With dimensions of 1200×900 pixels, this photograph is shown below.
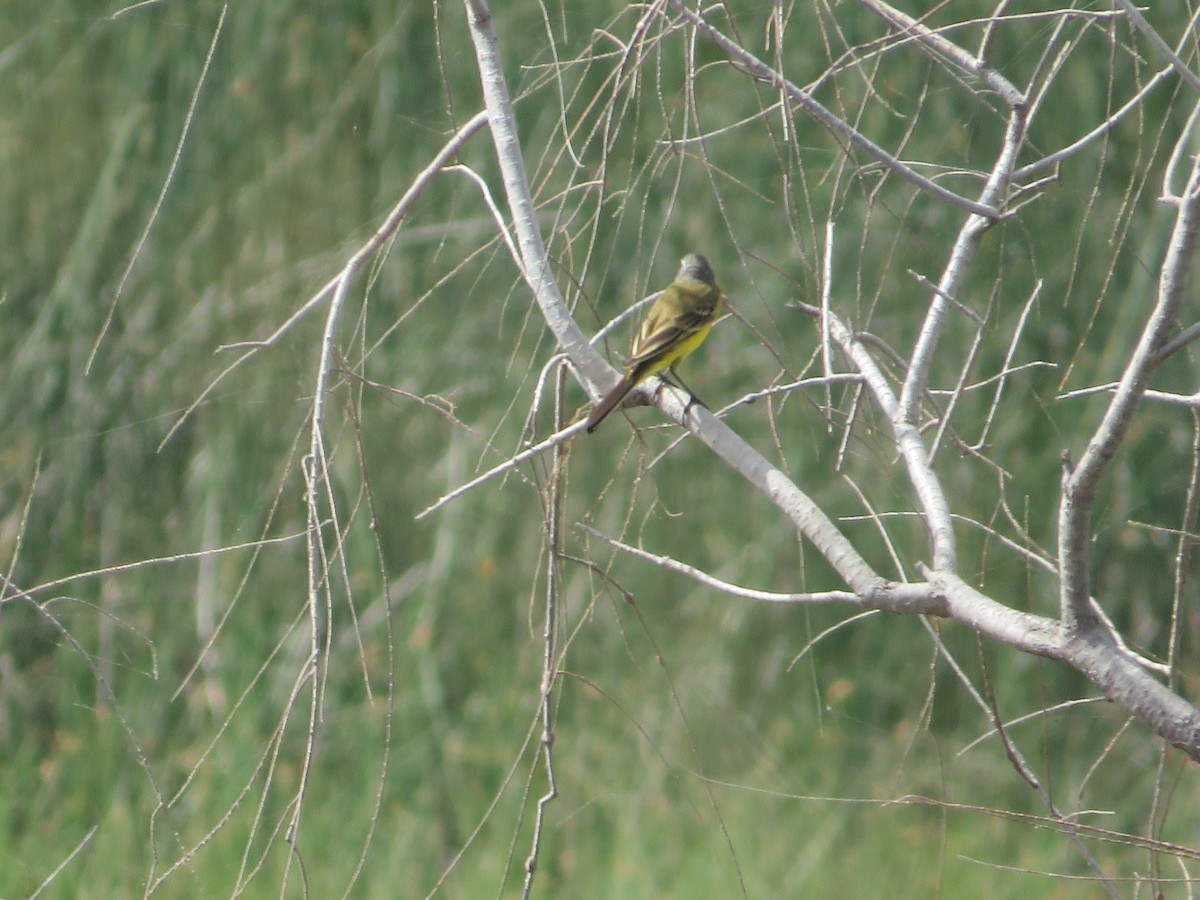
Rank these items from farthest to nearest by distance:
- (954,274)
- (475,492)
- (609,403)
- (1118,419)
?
(475,492), (609,403), (954,274), (1118,419)

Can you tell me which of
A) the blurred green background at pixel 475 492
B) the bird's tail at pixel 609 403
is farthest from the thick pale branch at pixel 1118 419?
the blurred green background at pixel 475 492

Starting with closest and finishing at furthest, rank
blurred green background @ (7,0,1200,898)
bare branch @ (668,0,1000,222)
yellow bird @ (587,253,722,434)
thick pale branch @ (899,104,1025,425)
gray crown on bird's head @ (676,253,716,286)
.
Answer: bare branch @ (668,0,1000,222)
thick pale branch @ (899,104,1025,425)
yellow bird @ (587,253,722,434)
gray crown on bird's head @ (676,253,716,286)
blurred green background @ (7,0,1200,898)

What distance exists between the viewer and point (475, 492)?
534cm

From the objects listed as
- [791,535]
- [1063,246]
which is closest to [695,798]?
[791,535]

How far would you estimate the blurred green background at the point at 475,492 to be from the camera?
4887mm

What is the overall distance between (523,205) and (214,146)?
380 cm

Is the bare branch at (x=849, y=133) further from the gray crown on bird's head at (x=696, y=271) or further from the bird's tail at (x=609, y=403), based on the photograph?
the gray crown on bird's head at (x=696, y=271)

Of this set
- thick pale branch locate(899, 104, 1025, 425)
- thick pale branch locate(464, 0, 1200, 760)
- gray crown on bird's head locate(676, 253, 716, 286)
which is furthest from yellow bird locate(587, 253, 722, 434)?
thick pale branch locate(899, 104, 1025, 425)

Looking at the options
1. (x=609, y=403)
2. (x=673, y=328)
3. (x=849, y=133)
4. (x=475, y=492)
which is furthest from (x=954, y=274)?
(x=475, y=492)

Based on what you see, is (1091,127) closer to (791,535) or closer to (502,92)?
(791,535)

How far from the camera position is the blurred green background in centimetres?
489

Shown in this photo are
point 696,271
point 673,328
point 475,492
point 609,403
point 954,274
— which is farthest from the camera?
point 475,492

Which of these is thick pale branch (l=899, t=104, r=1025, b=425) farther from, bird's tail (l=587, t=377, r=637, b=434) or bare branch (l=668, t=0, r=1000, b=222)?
bird's tail (l=587, t=377, r=637, b=434)

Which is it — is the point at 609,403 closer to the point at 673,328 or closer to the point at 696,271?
the point at 673,328
